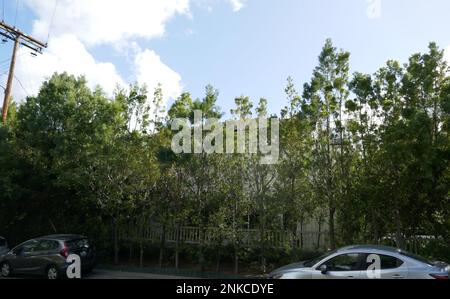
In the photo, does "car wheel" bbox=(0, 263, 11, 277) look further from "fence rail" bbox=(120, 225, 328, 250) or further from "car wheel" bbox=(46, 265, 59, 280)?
"fence rail" bbox=(120, 225, 328, 250)

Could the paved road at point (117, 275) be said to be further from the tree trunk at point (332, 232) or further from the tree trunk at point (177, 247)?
the tree trunk at point (332, 232)

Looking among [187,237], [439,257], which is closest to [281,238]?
[187,237]

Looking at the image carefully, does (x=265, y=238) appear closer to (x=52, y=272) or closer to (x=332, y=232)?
(x=332, y=232)

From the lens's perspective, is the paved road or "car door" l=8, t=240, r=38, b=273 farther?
the paved road

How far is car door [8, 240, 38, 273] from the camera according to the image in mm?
14875

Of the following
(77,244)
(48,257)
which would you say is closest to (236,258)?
(77,244)

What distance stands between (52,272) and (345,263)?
10.2 m

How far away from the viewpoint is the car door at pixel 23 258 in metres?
14.9

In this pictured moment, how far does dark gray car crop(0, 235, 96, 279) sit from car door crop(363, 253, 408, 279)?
402 inches

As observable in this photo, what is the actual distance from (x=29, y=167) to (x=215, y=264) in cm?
1043

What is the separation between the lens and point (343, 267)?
8.97m

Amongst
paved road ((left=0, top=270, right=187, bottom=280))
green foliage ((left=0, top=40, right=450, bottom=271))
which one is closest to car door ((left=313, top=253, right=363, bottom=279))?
green foliage ((left=0, top=40, right=450, bottom=271))

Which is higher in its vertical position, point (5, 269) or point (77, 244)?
point (77, 244)
